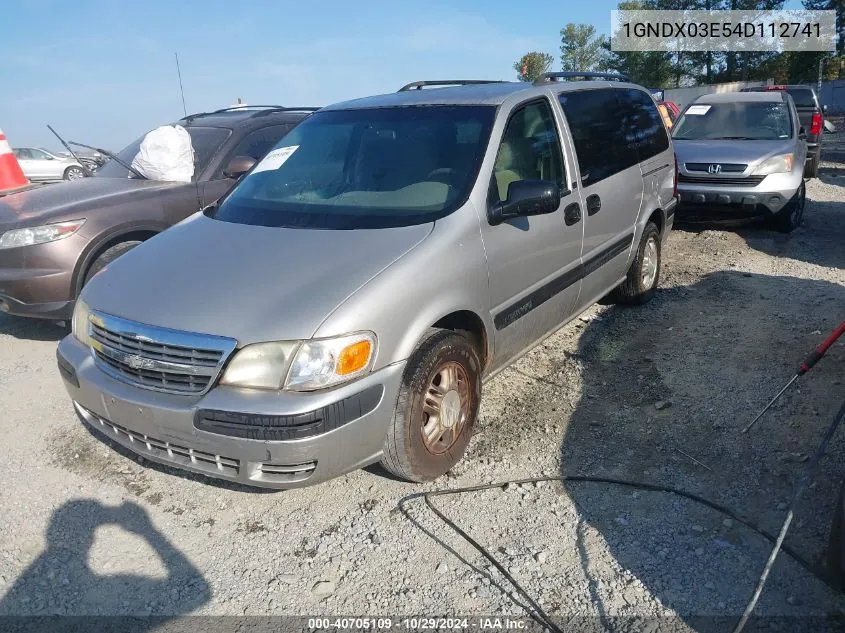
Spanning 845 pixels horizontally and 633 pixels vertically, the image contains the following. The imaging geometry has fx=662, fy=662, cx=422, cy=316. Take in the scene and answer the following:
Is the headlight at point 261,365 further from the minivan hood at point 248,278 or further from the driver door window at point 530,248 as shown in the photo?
the driver door window at point 530,248

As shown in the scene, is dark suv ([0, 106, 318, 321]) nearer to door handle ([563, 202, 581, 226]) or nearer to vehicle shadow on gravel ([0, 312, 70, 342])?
vehicle shadow on gravel ([0, 312, 70, 342])

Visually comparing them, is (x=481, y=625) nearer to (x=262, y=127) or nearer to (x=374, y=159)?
(x=374, y=159)

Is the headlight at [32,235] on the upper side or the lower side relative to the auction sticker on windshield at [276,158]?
lower

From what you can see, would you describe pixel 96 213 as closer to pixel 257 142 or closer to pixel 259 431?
pixel 257 142

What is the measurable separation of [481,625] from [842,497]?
1.33 metres

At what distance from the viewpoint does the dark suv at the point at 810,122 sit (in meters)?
11.5

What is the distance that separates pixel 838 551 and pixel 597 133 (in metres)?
2.94

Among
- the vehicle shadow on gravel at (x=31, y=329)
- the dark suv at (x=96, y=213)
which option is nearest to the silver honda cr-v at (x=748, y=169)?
the dark suv at (x=96, y=213)

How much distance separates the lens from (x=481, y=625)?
2.35 m

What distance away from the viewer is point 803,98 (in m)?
15.3

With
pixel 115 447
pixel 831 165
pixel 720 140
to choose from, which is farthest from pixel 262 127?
pixel 831 165

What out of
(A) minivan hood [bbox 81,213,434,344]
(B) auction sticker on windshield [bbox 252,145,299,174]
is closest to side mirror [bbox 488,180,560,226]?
(A) minivan hood [bbox 81,213,434,344]

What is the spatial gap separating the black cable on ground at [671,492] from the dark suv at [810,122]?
846 centimetres

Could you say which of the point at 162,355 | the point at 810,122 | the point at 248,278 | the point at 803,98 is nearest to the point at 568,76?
the point at 248,278
